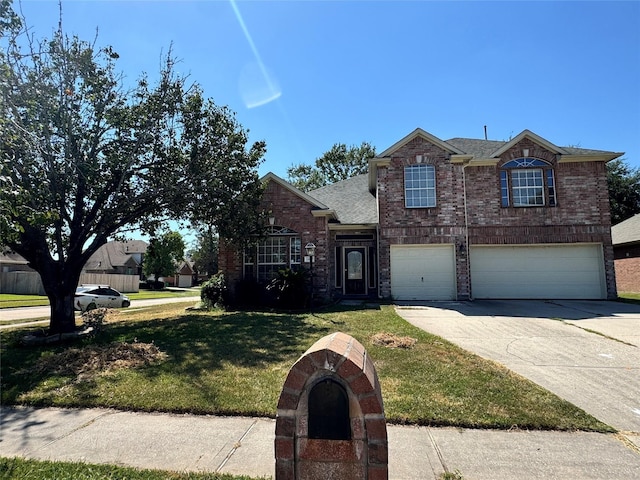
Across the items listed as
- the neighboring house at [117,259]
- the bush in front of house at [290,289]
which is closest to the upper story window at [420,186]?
the bush in front of house at [290,289]

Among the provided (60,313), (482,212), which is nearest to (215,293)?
(60,313)

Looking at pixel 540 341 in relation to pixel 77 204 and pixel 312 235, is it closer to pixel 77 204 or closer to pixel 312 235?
pixel 312 235

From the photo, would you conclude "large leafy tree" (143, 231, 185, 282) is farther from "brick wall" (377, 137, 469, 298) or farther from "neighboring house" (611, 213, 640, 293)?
"neighboring house" (611, 213, 640, 293)

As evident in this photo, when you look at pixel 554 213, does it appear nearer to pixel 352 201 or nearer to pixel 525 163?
pixel 525 163

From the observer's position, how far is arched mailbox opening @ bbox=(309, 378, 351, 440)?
2.33 m

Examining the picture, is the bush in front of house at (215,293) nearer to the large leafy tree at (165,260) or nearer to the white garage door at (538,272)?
the white garage door at (538,272)

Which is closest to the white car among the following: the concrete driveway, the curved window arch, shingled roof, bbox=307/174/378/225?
shingled roof, bbox=307/174/378/225

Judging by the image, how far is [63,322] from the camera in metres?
9.40

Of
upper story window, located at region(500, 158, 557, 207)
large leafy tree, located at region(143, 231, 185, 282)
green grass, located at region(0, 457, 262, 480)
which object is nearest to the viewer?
green grass, located at region(0, 457, 262, 480)

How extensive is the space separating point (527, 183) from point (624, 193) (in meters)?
23.6

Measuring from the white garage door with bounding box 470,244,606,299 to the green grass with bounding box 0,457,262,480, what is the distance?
14.9m

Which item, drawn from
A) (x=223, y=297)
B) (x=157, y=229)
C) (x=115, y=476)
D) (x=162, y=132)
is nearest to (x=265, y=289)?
(x=223, y=297)

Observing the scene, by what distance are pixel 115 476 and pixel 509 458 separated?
3393 millimetres

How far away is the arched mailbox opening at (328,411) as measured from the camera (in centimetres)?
233
